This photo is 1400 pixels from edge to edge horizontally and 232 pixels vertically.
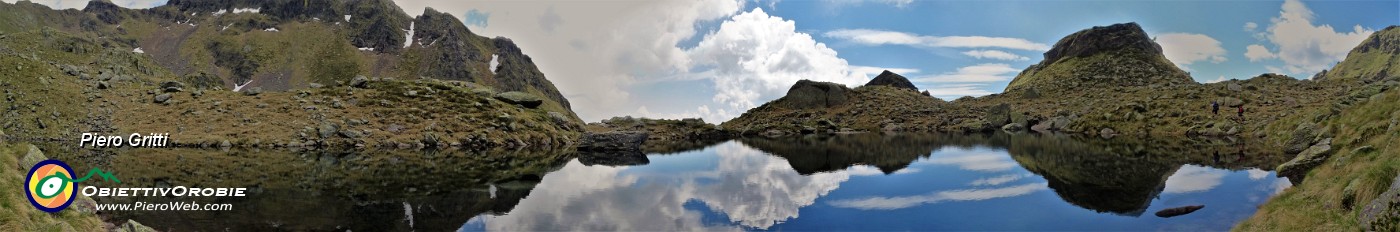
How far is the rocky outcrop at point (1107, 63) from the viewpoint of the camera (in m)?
120

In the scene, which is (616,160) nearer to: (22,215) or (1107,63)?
(22,215)

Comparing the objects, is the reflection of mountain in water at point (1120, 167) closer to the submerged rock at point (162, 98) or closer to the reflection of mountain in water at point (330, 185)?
the reflection of mountain in water at point (330, 185)

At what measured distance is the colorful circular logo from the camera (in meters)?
16.0

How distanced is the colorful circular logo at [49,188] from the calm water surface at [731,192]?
2.17 metres

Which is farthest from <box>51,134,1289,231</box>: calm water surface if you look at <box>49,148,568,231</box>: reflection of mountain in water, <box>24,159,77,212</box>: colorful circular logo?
<box>24,159,77,212</box>: colorful circular logo

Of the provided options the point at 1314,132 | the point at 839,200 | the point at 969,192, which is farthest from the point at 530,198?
the point at 1314,132

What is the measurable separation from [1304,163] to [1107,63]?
416 ft

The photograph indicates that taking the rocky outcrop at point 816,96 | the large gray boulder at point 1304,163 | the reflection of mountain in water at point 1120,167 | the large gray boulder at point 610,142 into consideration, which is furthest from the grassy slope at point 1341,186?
the rocky outcrop at point 816,96

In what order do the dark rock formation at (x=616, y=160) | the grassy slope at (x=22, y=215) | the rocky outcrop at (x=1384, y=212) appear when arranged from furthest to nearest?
the dark rock formation at (x=616, y=160)
the grassy slope at (x=22, y=215)
the rocky outcrop at (x=1384, y=212)

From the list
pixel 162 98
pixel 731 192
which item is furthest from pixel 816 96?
pixel 162 98

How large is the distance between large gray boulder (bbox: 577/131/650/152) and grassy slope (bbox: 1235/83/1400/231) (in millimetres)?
49443

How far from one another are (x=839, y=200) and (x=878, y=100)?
372 ft

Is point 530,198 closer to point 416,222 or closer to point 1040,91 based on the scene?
point 416,222

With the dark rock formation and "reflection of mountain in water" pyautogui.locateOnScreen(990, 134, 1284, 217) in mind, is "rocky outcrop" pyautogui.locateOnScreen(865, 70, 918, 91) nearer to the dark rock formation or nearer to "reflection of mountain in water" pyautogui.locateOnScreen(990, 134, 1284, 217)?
"reflection of mountain in water" pyautogui.locateOnScreen(990, 134, 1284, 217)
